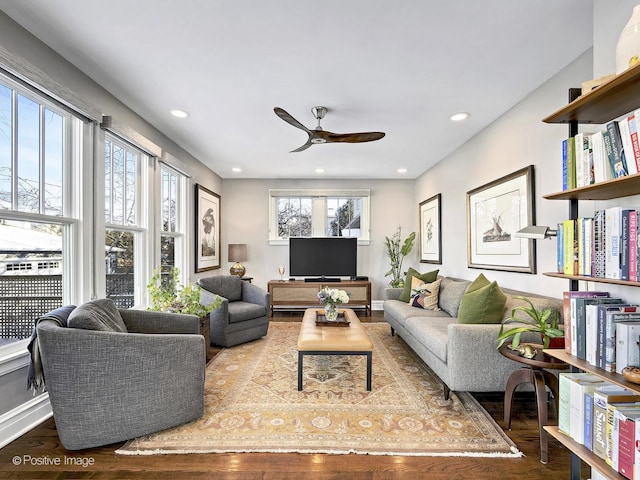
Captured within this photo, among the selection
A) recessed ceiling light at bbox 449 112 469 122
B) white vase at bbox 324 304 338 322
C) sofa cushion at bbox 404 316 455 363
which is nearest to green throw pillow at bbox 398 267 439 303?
sofa cushion at bbox 404 316 455 363

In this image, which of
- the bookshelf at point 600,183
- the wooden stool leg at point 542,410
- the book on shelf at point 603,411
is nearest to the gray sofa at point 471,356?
the wooden stool leg at point 542,410

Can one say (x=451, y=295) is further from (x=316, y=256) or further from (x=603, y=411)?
(x=316, y=256)

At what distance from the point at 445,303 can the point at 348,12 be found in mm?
3160

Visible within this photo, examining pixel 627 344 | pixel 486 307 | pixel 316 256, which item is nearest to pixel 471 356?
pixel 486 307

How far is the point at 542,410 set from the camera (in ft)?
6.43

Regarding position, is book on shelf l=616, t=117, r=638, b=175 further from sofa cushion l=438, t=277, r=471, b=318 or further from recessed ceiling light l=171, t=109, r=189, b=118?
recessed ceiling light l=171, t=109, r=189, b=118

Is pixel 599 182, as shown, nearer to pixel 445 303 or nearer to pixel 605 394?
pixel 605 394

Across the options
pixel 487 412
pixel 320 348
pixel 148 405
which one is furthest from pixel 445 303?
pixel 148 405

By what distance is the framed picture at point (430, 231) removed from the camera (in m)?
5.23

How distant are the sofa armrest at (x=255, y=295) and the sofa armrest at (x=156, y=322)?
1.56m

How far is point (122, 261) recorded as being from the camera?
3336mm

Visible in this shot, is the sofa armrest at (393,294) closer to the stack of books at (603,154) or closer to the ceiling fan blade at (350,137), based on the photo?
the ceiling fan blade at (350,137)

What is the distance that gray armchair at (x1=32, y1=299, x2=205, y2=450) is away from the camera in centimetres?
187

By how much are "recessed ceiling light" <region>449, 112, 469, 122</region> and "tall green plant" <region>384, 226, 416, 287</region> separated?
292cm
